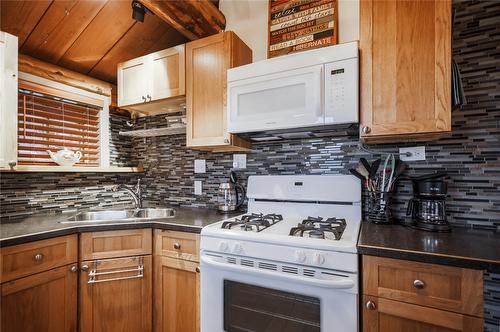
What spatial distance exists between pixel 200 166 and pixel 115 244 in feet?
2.87

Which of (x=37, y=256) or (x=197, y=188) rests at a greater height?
(x=197, y=188)

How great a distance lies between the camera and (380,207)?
4.88ft

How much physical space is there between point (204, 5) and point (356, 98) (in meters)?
1.28

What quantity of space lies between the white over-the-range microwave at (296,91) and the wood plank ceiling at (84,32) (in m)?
0.93

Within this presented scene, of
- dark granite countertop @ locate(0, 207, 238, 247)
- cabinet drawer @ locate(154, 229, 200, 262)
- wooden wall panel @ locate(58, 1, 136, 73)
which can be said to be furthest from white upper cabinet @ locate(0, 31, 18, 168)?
cabinet drawer @ locate(154, 229, 200, 262)

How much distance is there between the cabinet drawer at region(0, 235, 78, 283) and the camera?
4.06ft

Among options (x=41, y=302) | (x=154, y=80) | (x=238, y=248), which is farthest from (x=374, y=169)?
(x=41, y=302)

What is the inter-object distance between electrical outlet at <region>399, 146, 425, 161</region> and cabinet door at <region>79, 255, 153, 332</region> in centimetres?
166

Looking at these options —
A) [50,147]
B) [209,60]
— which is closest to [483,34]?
[209,60]

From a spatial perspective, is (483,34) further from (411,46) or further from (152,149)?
(152,149)

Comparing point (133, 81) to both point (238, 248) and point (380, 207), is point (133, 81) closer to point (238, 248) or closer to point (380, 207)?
point (238, 248)

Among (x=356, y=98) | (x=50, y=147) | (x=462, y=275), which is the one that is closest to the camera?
(x=462, y=275)

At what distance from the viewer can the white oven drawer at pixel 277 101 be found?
142 cm

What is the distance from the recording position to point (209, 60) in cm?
183
